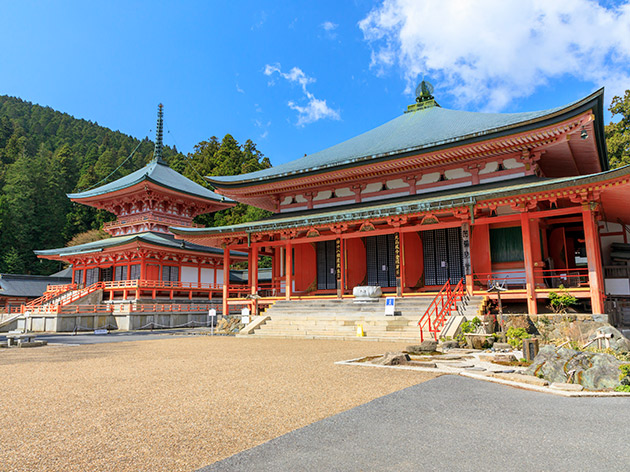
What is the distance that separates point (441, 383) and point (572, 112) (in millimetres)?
11951

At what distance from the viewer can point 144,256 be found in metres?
28.2

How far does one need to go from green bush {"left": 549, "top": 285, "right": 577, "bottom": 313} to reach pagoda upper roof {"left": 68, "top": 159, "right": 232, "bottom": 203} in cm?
2511

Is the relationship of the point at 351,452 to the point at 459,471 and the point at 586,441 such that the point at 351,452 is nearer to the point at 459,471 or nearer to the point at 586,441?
the point at 459,471

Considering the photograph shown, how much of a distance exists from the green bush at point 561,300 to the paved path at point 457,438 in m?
8.04

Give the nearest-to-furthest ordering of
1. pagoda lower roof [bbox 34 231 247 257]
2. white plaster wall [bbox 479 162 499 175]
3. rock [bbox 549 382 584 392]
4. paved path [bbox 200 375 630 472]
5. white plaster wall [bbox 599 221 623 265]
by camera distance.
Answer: paved path [bbox 200 375 630 472]
rock [bbox 549 382 584 392]
white plaster wall [bbox 479 162 499 175]
white plaster wall [bbox 599 221 623 265]
pagoda lower roof [bbox 34 231 247 257]

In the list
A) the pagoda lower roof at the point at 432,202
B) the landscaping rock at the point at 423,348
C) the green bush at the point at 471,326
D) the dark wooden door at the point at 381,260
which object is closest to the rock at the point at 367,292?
the pagoda lower roof at the point at 432,202

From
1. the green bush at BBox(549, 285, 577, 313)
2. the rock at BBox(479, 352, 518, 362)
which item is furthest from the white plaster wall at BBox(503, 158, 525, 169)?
the rock at BBox(479, 352, 518, 362)

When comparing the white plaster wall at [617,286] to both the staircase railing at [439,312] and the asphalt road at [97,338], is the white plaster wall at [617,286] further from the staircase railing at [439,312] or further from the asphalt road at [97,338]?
the asphalt road at [97,338]

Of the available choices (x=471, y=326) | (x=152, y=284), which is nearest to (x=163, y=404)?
(x=471, y=326)

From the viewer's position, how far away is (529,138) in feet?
51.1

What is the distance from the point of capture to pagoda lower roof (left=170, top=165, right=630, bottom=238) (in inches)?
518

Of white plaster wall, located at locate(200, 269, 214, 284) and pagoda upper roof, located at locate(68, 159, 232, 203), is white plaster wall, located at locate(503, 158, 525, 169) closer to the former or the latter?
pagoda upper roof, located at locate(68, 159, 232, 203)

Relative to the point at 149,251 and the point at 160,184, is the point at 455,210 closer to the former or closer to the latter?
the point at 149,251

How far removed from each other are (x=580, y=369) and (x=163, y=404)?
240 inches
